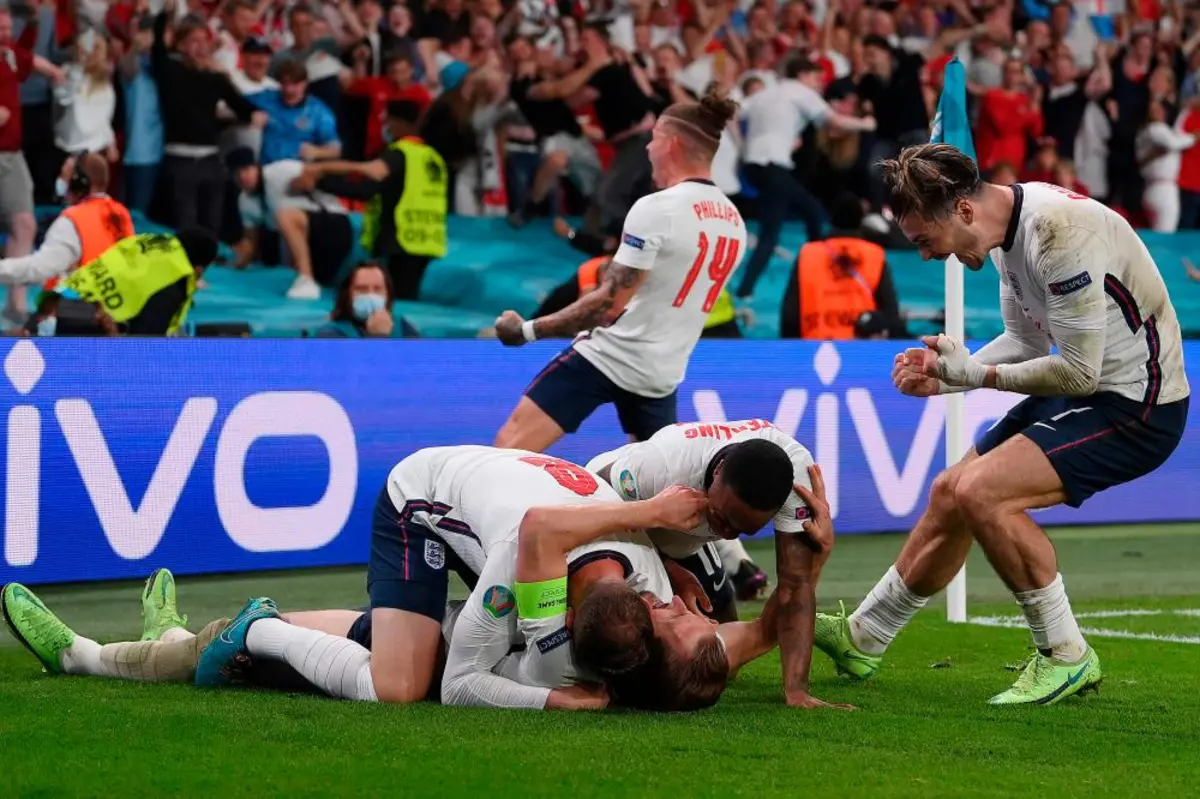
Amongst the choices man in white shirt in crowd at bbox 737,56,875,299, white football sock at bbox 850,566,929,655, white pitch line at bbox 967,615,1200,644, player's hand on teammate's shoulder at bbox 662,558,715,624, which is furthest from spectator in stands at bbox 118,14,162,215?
white football sock at bbox 850,566,929,655

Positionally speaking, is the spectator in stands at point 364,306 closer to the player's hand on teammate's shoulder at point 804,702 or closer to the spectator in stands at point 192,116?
the spectator in stands at point 192,116

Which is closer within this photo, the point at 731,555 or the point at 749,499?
the point at 749,499

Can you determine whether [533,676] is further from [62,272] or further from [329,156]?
[329,156]

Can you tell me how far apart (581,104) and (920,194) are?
10.1 metres

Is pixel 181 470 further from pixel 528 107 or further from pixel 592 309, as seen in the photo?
pixel 528 107

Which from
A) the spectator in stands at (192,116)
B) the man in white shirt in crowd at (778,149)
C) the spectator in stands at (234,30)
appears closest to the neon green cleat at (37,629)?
the spectator in stands at (192,116)

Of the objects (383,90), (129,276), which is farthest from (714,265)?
(383,90)

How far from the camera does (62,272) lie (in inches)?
478

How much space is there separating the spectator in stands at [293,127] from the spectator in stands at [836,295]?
4.04 meters

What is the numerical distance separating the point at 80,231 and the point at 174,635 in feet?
18.4

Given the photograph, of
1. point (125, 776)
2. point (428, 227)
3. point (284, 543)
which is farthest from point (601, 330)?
point (428, 227)

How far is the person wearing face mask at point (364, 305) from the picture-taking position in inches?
492

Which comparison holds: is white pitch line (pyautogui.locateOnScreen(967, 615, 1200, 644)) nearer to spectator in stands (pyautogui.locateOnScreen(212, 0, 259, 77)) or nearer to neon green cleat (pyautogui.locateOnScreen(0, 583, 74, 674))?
neon green cleat (pyautogui.locateOnScreen(0, 583, 74, 674))

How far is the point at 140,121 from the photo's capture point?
45.9ft
